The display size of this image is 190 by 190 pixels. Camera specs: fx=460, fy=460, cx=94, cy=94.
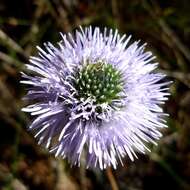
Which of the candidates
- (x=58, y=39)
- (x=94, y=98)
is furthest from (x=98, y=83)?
(x=58, y=39)

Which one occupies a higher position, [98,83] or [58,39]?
[58,39]

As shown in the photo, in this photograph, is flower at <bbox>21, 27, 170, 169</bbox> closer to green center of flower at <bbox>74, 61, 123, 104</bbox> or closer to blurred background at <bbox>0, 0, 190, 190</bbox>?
green center of flower at <bbox>74, 61, 123, 104</bbox>

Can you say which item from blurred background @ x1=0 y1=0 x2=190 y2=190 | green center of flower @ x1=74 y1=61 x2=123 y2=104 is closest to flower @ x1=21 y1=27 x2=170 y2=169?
green center of flower @ x1=74 y1=61 x2=123 y2=104

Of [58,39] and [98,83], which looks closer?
[98,83]

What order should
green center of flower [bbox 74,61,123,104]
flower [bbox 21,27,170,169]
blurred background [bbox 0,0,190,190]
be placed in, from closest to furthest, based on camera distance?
1. flower [bbox 21,27,170,169]
2. green center of flower [bbox 74,61,123,104]
3. blurred background [bbox 0,0,190,190]

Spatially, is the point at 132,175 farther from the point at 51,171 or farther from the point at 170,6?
the point at 170,6

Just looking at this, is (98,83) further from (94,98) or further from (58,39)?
(58,39)

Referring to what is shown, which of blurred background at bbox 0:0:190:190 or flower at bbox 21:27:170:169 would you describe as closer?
flower at bbox 21:27:170:169
